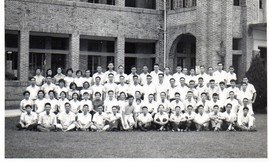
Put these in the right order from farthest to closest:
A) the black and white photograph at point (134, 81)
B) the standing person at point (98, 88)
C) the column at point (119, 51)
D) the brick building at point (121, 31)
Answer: the column at point (119, 51) < the brick building at point (121, 31) < the standing person at point (98, 88) < the black and white photograph at point (134, 81)

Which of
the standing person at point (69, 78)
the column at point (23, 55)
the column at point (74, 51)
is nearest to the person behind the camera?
the standing person at point (69, 78)

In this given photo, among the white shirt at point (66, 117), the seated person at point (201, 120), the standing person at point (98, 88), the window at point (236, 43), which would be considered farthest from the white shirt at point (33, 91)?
the window at point (236, 43)

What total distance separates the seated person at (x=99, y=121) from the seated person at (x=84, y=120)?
12cm

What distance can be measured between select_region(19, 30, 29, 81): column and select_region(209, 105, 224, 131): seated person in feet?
27.4

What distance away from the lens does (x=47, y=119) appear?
12.0 metres

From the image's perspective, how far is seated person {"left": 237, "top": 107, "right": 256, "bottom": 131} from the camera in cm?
1220

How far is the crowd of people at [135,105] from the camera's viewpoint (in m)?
12.1

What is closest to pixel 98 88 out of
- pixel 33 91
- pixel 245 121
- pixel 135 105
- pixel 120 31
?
pixel 135 105

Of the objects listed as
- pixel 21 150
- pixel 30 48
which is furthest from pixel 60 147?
pixel 30 48

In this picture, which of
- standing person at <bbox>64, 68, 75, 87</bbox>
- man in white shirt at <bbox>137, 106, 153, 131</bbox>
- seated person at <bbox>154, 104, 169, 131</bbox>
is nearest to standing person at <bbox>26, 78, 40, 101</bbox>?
standing person at <bbox>64, 68, 75, 87</bbox>

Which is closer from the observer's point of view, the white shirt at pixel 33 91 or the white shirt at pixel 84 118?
the white shirt at pixel 84 118

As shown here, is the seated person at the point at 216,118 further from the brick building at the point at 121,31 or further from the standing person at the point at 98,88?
the brick building at the point at 121,31

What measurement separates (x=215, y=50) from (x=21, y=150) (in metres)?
11.7

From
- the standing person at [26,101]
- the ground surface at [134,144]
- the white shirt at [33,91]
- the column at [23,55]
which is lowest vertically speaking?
the ground surface at [134,144]
